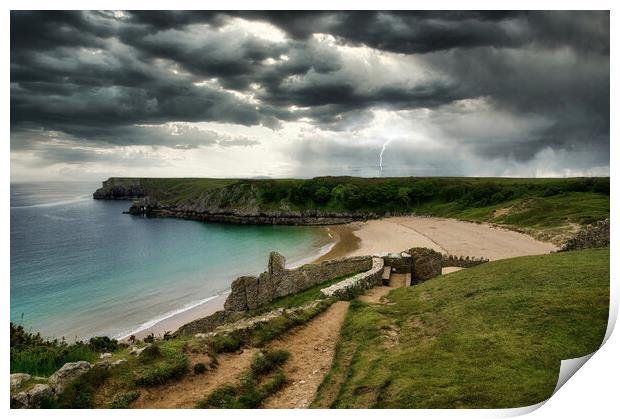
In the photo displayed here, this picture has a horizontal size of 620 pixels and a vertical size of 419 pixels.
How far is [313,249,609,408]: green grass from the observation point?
6938 mm

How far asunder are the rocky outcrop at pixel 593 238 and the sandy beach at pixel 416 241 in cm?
1379

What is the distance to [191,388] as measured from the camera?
7473 millimetres

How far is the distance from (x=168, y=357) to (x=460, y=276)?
11.6 metres

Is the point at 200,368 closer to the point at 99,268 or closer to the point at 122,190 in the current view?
the point at 99,268

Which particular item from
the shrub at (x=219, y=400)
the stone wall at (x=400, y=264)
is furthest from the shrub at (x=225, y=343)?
the stone wall at (x=400, y=264)

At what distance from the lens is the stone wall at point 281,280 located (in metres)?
19.9

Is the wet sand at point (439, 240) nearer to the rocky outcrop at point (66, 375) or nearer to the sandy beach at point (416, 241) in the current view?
the sandy beach at point (416, 241)

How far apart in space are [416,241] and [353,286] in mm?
35812

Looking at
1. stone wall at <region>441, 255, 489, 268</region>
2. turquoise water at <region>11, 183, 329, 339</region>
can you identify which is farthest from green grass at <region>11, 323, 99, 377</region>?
stone wall at <region>441, 255, 489, 268</region>

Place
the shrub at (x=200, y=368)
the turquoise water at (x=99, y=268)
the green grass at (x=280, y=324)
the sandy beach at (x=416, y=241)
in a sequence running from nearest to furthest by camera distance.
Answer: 1. the shrub at (x=200, y=368)
2. the green grass at (x=280, y=324)
3. the turquoise water at (x=99, y=268)
4. the sandy beach at (x=416, y=241)

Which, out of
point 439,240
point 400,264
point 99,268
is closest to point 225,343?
point 400,264

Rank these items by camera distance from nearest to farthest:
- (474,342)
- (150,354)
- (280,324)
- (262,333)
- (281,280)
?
(150,354) → (474,342) → (262,333) → (280,324) → (281,280)

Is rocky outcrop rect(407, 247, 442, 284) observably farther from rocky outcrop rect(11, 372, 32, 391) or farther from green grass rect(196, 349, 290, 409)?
rocky outcrop rect(11, 372, 32, 391)

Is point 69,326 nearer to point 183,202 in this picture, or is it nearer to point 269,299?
point 269,299
